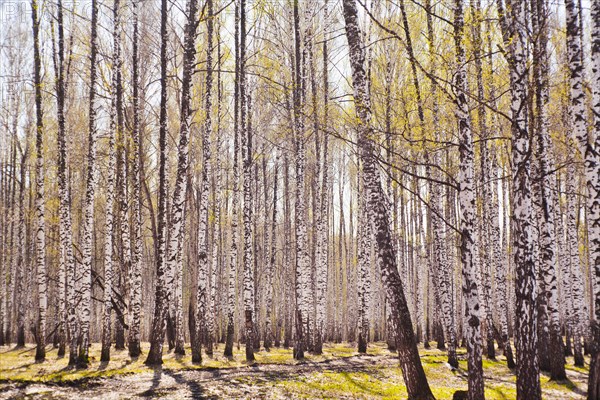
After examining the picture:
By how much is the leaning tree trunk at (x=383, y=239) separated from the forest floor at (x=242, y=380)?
1.49 meters

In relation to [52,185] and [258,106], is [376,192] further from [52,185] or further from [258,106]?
[52,185]

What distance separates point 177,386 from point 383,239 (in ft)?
17.8

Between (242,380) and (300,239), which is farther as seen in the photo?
(300,239)

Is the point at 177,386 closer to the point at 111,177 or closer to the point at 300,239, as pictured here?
the point at 300,239

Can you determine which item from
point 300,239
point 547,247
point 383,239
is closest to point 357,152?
point 300,239

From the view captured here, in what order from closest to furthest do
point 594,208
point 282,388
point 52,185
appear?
point 594,208
point 282,388
point 52,185

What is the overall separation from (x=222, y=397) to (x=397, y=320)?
11.8ft

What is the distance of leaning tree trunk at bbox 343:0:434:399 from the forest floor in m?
1.49

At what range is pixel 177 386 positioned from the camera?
32.8 feet

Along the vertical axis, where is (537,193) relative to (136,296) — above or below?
above

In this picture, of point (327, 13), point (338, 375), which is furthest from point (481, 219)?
point (338, 375)

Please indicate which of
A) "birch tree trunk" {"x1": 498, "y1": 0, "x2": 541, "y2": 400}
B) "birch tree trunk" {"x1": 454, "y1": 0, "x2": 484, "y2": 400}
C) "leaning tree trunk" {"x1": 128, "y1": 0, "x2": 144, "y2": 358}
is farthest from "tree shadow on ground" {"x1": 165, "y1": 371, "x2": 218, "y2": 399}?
"birch tree trunk" {"x1": 498, "y1": 0, "x2": 541, "y2": 400}

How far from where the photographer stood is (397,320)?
8.45m

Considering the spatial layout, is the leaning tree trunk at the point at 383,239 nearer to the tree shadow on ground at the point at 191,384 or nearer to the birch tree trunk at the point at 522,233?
the birch tree trunk at the point at 522,233
